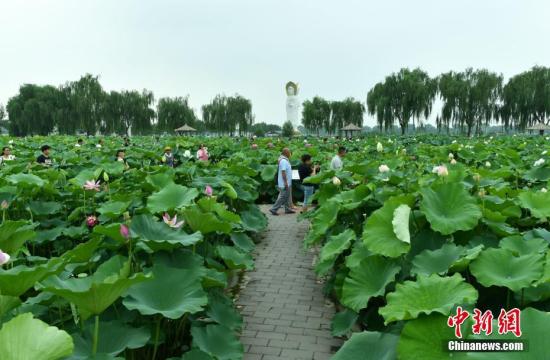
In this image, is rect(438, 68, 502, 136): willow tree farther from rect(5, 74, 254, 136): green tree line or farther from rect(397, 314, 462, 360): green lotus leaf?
rect(397, 314, 462, 360): green lotus leaf

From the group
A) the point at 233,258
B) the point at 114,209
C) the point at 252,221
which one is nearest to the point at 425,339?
the point at 233,258

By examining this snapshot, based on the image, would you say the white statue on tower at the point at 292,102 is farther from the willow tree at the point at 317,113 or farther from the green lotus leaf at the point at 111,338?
the green lotus leaf at the point at 111,338

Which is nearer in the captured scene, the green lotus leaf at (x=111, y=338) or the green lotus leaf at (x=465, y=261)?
the green lotus leaf at (x=111, y=338)

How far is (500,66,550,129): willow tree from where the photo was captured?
31.8m

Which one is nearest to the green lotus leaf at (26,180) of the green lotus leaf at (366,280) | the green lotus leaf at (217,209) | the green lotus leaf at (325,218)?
the green lotus leaf at (217,209)

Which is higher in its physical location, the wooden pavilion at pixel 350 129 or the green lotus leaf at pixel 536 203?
the wooden pavilion at pixel 350 129

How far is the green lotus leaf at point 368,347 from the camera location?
1638 millimetres

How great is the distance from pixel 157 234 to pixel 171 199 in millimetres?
867

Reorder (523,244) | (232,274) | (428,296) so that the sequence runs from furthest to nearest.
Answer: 1. (232,274)
2. (523,244)
3. (428,296)

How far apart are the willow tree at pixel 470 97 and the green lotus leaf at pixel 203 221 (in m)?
31.5

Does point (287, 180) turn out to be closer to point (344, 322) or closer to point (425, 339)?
point (344, 322)

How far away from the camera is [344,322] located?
2939mm

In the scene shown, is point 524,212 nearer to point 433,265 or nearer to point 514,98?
point 433,265

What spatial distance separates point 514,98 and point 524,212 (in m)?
33.3
